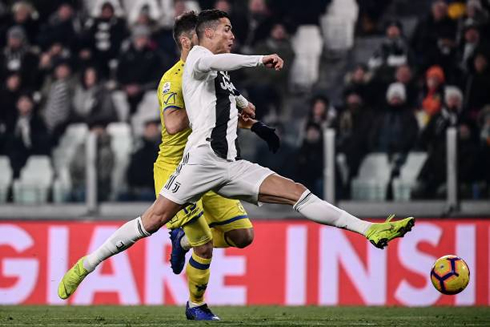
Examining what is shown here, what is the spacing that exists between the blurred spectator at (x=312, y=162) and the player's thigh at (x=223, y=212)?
343cm

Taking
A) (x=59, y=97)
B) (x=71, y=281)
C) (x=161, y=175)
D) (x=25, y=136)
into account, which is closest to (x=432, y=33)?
(x=59, y=97)

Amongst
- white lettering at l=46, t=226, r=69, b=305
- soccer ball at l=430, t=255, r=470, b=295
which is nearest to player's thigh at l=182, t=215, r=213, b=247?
soccer ball at l=430, t=255, r=470, b=295

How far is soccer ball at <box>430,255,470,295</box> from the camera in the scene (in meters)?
6.68

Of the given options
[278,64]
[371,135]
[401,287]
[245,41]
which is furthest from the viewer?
[245,41]

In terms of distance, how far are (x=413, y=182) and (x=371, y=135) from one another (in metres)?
0.73

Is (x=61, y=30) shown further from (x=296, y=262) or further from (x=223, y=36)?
(x=223, y=36)

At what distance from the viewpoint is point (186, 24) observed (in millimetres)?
7016

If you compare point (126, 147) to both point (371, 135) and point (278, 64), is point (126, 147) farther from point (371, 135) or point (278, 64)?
point (278, 64)

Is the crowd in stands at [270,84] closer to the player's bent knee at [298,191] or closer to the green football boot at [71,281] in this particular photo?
the player's bent knee at [298,191]

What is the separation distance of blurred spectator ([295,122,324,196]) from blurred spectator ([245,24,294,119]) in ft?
4.36

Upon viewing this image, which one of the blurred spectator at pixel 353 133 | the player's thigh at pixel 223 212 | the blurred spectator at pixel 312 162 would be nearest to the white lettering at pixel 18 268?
the blurred spectator at pixel 312 162

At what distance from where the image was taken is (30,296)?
10.5 metres

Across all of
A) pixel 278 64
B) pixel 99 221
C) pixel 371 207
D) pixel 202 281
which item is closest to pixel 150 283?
pixel 99 221

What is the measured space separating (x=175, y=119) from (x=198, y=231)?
2.78 ft
